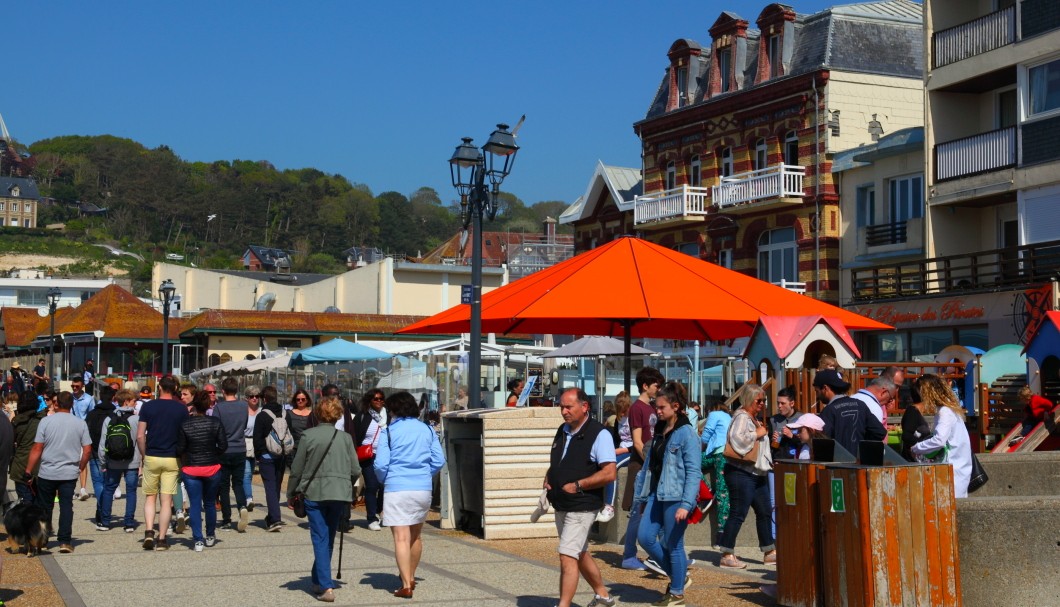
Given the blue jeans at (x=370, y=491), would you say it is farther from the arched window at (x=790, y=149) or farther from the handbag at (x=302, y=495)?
the arched window at (x=790, y=149)

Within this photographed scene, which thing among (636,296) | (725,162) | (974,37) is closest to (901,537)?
(636,296)

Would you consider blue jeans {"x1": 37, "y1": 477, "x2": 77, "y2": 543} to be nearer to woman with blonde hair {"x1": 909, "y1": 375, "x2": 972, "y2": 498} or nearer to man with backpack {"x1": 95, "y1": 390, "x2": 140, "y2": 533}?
man with backpack {"x1": 95, "y1": 390, "x2": 140, "y2": 533}

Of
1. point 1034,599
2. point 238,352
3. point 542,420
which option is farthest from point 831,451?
point 238,352

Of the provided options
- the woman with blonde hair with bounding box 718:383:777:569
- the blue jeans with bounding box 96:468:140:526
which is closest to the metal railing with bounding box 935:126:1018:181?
the woman with blonde hair with bounding box 718:383:777:569

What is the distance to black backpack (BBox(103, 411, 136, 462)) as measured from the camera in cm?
1370

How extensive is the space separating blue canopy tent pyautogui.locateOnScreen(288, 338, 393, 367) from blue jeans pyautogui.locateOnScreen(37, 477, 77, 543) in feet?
41.3

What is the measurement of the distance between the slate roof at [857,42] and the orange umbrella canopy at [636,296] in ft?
63.5

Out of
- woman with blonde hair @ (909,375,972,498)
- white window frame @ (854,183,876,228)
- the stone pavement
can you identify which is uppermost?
white window frame @ (854,183,876,228)

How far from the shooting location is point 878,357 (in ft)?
101

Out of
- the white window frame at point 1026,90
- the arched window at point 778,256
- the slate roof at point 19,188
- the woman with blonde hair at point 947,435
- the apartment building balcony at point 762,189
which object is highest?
the slate roof at point 19,188

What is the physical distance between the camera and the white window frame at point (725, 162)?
1423 inches

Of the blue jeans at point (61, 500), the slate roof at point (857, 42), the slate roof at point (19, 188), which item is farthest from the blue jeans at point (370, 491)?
the slate roof at point (19, 188)

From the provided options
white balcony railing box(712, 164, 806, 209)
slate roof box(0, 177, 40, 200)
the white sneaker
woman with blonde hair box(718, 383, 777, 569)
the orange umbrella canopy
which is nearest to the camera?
the white sneaker

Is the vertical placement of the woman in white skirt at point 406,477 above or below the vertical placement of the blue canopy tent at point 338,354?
below
